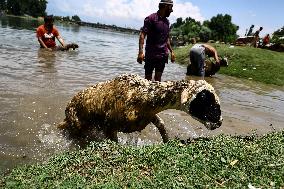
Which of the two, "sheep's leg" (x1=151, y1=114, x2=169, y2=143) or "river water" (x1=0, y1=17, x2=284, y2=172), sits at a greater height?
"sheep's leg" (x1=151, y1=114, x2=169, y2=143)

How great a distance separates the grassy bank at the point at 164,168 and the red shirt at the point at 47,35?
10690 millimetres

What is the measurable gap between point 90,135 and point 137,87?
A: 1.41 metres

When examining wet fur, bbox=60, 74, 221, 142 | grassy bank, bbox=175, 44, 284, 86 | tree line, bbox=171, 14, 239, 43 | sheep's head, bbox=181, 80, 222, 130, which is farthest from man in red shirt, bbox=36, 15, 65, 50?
tree line, bbox=171, 14, 239, 43

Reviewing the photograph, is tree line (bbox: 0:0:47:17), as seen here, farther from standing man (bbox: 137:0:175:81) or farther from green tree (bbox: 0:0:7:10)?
standing man (bbox: 137:0:175:81)

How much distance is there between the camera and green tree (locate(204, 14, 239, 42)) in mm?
58025

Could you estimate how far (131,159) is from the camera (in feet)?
14.4

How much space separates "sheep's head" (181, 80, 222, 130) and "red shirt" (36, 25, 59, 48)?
36.1ft

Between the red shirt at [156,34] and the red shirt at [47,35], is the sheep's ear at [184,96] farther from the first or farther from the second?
the red shirt at [47,35]

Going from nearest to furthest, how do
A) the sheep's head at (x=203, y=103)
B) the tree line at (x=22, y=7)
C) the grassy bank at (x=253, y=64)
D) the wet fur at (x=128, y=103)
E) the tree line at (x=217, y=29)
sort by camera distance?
the sheep's head at (x=203, y=103) < the wet fur at (x=128, y=103) < the grassy bank at (x=253, y=64) < the tree line at (x=217, y=29) < the tree line at (x=22, y=7)

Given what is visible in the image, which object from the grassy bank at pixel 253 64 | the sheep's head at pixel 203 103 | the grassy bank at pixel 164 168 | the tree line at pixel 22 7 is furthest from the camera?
the tree line at pixel 22 7

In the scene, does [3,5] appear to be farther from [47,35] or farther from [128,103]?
[128,103]

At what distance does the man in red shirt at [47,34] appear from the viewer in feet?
47.3

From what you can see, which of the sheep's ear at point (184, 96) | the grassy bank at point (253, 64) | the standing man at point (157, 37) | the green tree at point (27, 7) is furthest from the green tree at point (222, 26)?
the green tree at point (27, 7)

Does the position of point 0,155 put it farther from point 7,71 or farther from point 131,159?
point 7,71
